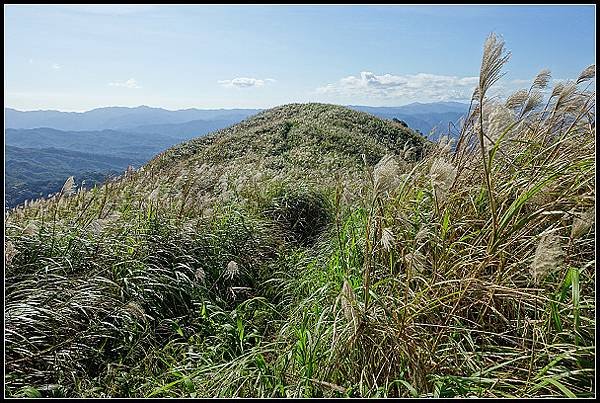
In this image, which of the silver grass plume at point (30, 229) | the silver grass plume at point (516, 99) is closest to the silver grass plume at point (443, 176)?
the silver grass plume at point (516, 99)

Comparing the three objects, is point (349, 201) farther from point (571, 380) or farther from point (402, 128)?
point (402, 128)

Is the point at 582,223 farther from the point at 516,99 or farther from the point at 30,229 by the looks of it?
the point at 30,229

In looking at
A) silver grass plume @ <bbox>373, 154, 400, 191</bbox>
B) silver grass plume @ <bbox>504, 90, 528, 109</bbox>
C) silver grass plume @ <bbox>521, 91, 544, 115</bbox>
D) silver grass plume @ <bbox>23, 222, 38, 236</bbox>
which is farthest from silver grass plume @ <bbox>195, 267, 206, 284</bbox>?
silver grass plume @ <bbox>521, 91, 544, 115</bbox>

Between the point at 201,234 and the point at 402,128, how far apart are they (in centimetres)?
2395

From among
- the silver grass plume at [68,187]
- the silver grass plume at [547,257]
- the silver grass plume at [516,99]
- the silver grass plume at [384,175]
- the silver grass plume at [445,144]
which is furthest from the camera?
the silver grass plume at [68,187]

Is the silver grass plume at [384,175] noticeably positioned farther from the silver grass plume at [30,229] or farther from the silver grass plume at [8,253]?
the silver grass plume at [30,229]

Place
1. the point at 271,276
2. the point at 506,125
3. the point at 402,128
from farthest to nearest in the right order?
1. the point at 402,128
2. the point at 271,276
3. the point at 506,125

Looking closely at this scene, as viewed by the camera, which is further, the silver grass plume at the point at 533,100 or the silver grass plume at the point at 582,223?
the silver grass plume at the point at 533,100

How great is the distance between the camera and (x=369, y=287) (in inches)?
87.6

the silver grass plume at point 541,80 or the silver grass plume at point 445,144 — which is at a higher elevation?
the silver grass plume at point 541,80

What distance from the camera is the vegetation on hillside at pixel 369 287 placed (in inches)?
74.6

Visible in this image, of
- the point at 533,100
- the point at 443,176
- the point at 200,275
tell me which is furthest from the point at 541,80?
the point at 200,275

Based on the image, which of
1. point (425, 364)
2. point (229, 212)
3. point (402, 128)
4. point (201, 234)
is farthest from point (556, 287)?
point (402, 128)

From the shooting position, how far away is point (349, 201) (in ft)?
15.3
